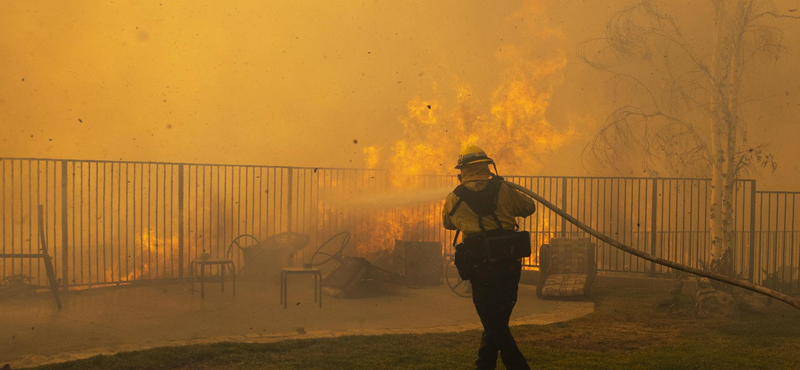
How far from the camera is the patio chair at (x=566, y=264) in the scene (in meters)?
12.1

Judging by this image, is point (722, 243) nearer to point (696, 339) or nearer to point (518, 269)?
point (696, 339)

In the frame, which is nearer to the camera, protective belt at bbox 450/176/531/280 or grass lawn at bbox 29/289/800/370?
protective belt at bbox 450/176/531/280

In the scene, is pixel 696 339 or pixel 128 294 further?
pixel 128 294

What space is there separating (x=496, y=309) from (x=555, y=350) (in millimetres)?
2522

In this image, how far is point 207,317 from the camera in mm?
9531

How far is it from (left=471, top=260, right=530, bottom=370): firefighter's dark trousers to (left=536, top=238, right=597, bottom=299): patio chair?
6.85 m

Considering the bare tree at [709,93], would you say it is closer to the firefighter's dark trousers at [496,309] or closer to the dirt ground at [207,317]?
the dirt ground at [207,317]

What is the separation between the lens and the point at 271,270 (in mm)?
13750

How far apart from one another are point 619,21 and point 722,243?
458 cm

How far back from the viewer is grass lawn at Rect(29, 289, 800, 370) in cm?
669

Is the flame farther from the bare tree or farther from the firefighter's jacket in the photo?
the firefighter's jacket

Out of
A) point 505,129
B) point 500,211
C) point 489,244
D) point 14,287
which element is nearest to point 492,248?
point 489,244

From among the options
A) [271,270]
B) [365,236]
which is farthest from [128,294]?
[365,236]

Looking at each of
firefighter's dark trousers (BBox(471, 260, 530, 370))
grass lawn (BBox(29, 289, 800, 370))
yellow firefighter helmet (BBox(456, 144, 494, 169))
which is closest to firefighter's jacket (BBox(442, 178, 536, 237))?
yellow firefighter helmet (BBox(456, 144, 494, 169))
